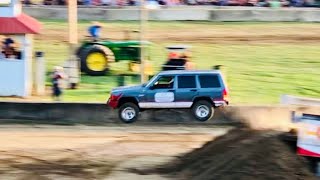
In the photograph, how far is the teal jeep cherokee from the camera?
22922 millimetres

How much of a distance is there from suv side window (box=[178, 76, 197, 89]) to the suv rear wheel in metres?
1.38

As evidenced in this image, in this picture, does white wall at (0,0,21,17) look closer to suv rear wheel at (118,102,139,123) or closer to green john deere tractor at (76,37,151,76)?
green john deere tractor at (76,37,151,76)

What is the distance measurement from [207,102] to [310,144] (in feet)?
22.6

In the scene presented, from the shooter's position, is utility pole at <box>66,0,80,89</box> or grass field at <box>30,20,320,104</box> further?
utility pole at <box>66,0,80,89</box>

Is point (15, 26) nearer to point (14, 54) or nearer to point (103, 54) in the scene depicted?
point (14, 54)

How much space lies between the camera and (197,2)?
39938 mm

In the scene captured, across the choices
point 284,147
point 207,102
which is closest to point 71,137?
point 207,102

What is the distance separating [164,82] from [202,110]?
49.0 inches

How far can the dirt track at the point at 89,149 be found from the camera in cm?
1858

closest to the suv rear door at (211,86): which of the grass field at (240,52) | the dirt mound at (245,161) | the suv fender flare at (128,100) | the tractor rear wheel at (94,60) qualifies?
the suv fender flare at (128,100)

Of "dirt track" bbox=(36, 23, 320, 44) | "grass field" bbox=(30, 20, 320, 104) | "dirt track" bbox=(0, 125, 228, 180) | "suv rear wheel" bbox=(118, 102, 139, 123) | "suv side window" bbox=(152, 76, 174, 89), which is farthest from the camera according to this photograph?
"dirt track" bbox=(36, 23, 320, 44)

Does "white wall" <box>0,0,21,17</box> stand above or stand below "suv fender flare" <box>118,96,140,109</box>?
above

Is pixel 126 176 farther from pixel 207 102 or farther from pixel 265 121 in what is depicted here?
pixel 207 102

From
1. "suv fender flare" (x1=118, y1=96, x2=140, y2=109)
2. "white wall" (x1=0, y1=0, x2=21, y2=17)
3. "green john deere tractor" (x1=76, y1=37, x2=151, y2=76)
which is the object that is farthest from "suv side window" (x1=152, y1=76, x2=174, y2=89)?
"white wall" (x1=0, y1=0, x2=21, y2=17)
